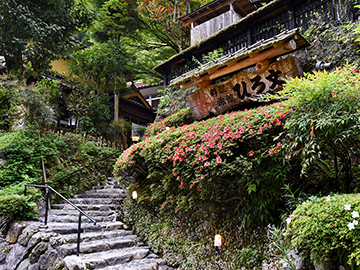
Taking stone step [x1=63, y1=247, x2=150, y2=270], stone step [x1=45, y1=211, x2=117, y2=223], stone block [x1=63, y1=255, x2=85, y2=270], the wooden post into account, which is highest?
the wooden post

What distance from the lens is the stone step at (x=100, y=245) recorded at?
5246 mm

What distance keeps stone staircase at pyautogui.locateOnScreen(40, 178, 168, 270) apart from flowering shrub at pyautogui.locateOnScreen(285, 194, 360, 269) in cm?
354

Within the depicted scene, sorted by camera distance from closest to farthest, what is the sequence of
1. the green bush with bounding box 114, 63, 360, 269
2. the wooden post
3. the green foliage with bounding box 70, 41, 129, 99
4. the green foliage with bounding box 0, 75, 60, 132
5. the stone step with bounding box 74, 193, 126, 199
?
the green bush with bounding box 114, 63, 360, 269
the stone step with bounding box 74, 193, 126, 199
the green foliage with bounding box 0, 75, 60, 132
the green foliage with bounding box 70, 41, 129, 99
the wooden post

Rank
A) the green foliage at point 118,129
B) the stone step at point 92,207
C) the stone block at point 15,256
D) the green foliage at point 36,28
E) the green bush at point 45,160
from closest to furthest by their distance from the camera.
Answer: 1. the stone block at point 15,256
2. the green bush at point 45,160
3. the stone step at point 92,207
4. the green foliage at point 36,28
5. the green foliage at point 118,129

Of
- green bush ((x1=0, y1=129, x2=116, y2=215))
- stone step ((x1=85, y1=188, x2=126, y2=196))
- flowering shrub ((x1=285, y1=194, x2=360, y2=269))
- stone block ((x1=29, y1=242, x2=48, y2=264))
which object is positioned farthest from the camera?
stone step ((x1=85, y1=188, x2=126, y2=196))

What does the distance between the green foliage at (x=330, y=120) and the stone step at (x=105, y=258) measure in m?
4.32

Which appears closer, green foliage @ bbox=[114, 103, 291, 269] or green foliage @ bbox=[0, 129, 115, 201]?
green foliage @ bbox=[114, 103, 291, 269]

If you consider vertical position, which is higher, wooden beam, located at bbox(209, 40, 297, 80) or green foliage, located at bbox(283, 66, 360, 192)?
wooden beam, located at bbox(209, 40, 297, 80)

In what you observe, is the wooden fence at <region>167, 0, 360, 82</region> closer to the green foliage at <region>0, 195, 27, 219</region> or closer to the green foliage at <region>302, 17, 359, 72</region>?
the green foliage at <region>302, 17, 359, 72</region>

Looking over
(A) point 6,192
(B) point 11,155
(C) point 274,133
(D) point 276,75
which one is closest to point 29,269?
(A) point 6,192

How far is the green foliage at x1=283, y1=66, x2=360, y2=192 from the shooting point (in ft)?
10.1

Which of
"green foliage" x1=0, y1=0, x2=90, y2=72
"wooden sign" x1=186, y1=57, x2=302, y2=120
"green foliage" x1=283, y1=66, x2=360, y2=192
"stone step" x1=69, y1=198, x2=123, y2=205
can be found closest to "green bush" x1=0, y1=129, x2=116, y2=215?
"stone step" x1=69, y1=198, x2=123, y2=205

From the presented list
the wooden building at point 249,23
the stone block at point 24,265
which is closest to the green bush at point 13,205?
the stone block at point 24,265

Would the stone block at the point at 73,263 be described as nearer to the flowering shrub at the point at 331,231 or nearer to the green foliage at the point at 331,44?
the flowering shrub at the point at 331,231
